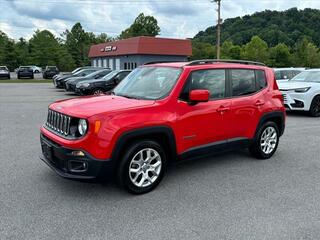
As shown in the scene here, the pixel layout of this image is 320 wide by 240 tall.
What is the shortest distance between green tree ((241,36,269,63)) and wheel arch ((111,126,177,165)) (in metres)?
62.2

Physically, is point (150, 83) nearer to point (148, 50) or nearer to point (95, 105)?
point (95, 105)

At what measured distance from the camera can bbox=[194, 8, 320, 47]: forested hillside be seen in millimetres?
72250

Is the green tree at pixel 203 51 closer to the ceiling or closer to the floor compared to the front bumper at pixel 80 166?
closer to the ceiling

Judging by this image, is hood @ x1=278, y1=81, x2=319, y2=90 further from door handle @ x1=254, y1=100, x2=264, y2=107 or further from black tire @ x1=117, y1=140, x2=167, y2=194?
black tire @ x1=117, y1=140, x2=167, y2=194

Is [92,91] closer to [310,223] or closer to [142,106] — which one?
[142,106]

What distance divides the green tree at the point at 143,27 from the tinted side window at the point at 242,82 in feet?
282

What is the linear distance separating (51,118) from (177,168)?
220 cm

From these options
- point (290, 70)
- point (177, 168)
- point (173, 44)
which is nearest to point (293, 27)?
point (173, 44)

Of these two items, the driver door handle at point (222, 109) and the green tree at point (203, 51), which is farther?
the green tree at point (203, 51)

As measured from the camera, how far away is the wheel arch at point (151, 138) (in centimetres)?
390

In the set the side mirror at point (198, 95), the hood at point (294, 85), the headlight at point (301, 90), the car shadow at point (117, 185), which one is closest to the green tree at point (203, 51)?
the hood at point (294, 85)

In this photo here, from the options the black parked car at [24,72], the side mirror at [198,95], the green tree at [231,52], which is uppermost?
the green tree at [231,52]

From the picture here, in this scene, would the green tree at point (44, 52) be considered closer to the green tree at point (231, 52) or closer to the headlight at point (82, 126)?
the green tree at point (231, 52)

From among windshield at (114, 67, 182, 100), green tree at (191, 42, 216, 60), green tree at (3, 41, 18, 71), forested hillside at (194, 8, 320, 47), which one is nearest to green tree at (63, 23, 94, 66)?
green tree at (3, 41, 18, 71)
